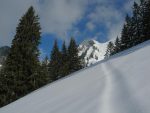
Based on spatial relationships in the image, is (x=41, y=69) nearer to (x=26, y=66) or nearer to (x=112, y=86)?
(x=26, y=66)

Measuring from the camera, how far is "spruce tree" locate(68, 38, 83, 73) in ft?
183

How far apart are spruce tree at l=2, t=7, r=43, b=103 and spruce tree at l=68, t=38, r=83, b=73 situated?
1949cm

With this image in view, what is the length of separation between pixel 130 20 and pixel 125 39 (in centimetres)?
496

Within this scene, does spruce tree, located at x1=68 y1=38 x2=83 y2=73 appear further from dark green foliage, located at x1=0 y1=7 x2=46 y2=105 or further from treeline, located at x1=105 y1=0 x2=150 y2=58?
dark green foliage, located at x1=0 y1=7 x2=46 y2=105

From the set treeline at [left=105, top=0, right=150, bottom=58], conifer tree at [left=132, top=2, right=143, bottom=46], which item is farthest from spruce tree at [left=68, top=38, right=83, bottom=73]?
conifer tree at [left=132, top=2, right=143, bottom=46]

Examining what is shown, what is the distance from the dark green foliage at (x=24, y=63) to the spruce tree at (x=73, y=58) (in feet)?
64.0

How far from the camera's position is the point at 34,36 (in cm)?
3644

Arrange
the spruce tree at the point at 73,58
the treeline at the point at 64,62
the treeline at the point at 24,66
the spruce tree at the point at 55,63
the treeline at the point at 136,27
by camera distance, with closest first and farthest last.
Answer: the treeline at the point at 24,66
the treeline at the point at 136,27
the treeline at the point at 64,62
the spruce tree at the point at 73,58
the spruce tree at the point at 55,63

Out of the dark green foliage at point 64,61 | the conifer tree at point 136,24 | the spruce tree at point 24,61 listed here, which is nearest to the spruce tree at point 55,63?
the dark green foliage at point 64,61

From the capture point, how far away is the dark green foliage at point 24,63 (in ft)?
99.9

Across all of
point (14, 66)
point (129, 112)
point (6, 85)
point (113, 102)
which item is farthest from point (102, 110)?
point (14, 66)

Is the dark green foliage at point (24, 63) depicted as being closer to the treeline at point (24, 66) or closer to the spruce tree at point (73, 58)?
the treeline at point (24, 66)

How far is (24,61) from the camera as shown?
109 feet

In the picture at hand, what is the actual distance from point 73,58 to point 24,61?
81.8 feet
